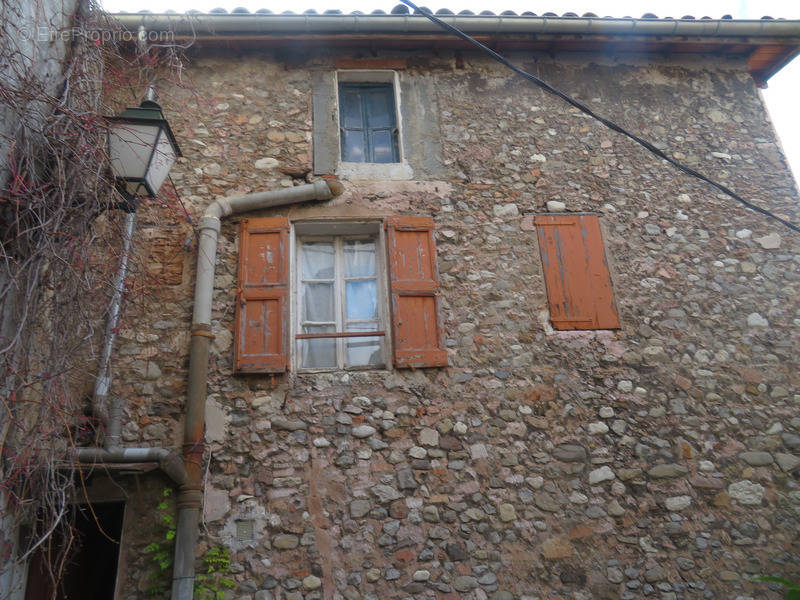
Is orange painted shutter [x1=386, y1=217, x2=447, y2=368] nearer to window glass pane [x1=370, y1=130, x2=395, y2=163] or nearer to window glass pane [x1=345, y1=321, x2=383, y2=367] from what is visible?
window glass pane [x1=345, y1=321, x2=383, y2=367]

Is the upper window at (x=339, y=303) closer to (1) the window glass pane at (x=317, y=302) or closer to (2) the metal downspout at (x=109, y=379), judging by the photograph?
(1) the window glass pane at (x=317, y=302)

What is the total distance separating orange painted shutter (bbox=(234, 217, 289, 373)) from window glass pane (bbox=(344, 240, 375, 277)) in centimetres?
53

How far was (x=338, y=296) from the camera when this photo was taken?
5.05 m

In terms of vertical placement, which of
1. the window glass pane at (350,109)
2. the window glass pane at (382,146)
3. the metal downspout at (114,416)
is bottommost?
the metal downspout at (114,416)

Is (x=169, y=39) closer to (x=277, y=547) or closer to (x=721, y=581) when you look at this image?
(x=277, y=547)

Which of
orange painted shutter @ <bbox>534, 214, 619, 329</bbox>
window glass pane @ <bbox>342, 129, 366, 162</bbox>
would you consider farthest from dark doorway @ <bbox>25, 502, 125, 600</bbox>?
orange painted shutter @ <bbox>534, 214, 619, 329</bbox>

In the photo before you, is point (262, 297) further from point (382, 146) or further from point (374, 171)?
point (382, 146)

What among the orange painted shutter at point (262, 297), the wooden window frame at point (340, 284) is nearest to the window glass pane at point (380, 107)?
the wooden window frame at point (340, 284)

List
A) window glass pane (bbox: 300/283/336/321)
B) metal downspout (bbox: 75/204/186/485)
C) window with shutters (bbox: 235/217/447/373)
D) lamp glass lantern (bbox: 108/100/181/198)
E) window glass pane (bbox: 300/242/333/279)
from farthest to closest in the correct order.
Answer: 1. window glass pane (bbox: 300/242/333/279)
2. window glass pane (bbox: 300/283/336/321)
3. window with shutters (bbox: 235/217/447/373)
4. metal downspout (bbox: 75/204/186/485)
5. lamp glass lantern (bbox: 108/100/181/198)

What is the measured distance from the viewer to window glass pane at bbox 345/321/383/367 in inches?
191

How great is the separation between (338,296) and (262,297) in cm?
61

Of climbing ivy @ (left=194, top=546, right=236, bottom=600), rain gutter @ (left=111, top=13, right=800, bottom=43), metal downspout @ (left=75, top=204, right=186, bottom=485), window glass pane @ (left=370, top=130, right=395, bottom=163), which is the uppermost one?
rain gutter @ (left=111, top=13, right=800, bottom=43)

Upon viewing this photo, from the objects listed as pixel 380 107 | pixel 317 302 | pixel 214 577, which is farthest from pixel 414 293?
pixel 214 577

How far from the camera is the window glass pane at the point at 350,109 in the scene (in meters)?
5.74
